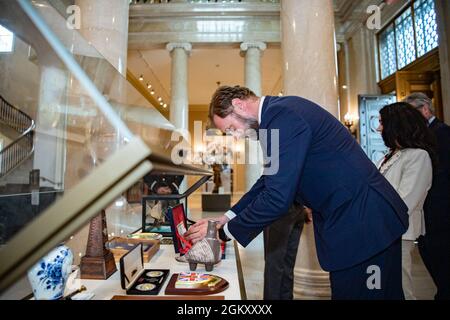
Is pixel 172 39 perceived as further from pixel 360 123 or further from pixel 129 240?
pixel 129 240

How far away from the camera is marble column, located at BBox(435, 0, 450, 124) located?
536 cm

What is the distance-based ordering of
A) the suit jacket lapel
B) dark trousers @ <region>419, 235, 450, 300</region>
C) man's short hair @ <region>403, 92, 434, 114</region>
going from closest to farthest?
the suit jacket lapel < dark trousers @ <region>419, 235, 450, 300</region> < man's short hair @ <region>403, 92, 434, 114</region>

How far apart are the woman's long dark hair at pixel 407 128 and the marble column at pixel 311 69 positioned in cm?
89

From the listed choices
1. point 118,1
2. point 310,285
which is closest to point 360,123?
point 310,285

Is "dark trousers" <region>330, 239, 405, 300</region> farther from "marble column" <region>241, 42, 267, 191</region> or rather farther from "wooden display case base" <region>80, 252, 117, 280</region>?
"marble column" <region>241, 42, 267, 191</region>

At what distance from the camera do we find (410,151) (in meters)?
1.97

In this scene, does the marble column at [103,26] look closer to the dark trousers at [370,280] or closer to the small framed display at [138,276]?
the small framed display at [138,276]

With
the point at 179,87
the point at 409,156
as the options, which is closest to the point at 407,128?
the point at 409,156

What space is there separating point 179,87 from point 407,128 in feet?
24.9

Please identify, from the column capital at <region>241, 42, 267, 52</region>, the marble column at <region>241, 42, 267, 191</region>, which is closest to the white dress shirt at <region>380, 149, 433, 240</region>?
the marble column at <region>241, 42, 267, 191</region>

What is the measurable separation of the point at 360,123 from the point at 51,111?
775 cm

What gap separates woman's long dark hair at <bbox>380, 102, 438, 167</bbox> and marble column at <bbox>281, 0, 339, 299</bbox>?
890 millimetres

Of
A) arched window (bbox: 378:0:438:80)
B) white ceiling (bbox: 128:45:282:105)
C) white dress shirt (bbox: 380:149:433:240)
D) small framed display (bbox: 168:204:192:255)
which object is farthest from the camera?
white ceiling (bbox: 128:45:282:105)

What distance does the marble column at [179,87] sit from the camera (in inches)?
342
